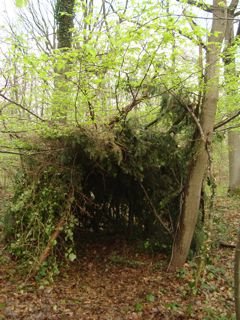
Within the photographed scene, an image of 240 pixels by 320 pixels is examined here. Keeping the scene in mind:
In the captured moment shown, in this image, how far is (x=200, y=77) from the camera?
502cm

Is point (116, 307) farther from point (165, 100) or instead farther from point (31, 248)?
point (165, 100)

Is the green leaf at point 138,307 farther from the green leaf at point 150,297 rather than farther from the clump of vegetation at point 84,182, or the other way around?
the clump of vegetation at point 84,182

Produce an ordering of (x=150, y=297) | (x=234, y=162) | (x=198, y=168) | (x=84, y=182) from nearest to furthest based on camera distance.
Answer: (x=150, y=297)
(x=198, y=168)
(x=84, y=182)
(x=234, y=162)

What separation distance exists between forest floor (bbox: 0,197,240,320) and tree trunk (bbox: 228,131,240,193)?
4313mm

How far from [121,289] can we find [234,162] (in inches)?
275

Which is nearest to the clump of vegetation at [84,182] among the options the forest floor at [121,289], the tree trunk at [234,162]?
the forest floor at [121,289]

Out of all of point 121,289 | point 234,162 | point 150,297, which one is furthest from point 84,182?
point 234,162

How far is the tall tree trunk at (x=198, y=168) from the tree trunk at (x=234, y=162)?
5.13 meters

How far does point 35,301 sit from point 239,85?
15.7 ft

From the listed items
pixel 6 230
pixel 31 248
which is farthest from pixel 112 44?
pixel 6 230

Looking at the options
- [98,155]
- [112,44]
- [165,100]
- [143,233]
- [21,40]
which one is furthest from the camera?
[143,233]

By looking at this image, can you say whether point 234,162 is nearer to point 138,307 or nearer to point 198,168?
point 198,168

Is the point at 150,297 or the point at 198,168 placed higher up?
the point at 198,168

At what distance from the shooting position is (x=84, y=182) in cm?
602
